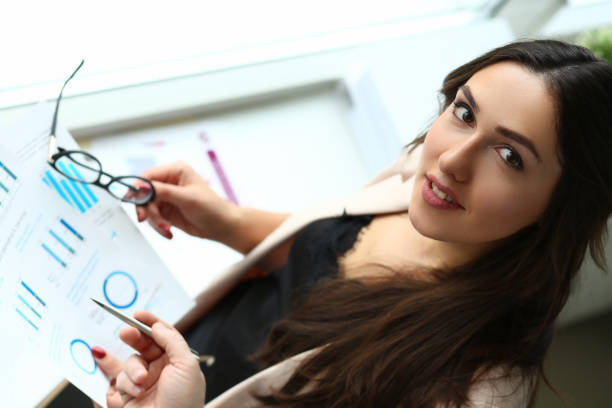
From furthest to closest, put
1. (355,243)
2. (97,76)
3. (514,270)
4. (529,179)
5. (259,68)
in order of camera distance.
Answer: (259,68)
(97,76)
(355,243)
(514,270)
(529,179)

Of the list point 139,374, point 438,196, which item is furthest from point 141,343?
point 438,196

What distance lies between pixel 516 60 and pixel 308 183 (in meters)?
0.58

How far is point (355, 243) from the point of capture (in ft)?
2.75

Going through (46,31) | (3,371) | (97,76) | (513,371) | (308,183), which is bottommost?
(513,371)

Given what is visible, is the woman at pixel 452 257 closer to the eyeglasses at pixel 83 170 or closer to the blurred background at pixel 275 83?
the eyeglasses at pixel 83 170

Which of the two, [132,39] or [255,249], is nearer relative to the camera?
[255,249]

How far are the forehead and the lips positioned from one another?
88 millimetres

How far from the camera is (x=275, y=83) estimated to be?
112 centimetres

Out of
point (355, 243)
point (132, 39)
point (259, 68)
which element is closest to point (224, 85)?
point (259, 68)

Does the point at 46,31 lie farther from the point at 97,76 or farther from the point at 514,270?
the point at 514,270

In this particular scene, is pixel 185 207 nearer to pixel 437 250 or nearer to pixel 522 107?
pixel 437 250

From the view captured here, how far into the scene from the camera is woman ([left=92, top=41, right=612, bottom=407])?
1.98 feet

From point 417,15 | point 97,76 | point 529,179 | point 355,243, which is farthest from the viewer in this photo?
point 417,15

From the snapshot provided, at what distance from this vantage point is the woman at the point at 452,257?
60 centimetres
